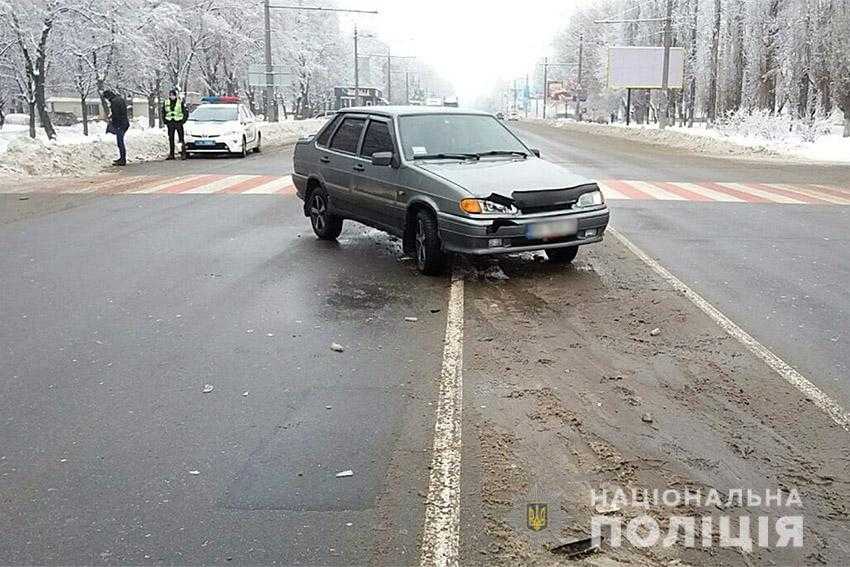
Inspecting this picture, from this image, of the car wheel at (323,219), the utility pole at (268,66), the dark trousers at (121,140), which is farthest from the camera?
the utility pole at (268,66)

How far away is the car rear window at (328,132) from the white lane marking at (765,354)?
4.17m

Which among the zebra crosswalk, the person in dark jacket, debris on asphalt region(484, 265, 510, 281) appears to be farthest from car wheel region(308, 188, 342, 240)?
the person in dark jacket

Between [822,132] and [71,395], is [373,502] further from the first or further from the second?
[822,132]

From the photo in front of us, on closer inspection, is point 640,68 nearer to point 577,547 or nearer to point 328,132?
point 328,132

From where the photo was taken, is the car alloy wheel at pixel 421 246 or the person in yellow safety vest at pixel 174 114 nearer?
the car alloy wheel at pixel 421 246

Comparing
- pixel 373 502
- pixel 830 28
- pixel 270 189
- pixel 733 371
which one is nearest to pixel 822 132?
pixel 830 28

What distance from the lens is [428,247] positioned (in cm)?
831

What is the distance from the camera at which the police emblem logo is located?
11.6ft

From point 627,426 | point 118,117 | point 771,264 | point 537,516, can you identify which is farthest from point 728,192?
point 118,117

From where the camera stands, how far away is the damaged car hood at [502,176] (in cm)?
808

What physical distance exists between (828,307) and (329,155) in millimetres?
5813

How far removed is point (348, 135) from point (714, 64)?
49.9 m

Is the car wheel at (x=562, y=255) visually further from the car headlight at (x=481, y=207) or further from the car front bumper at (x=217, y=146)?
the car front bumper at (x=217, y=146)

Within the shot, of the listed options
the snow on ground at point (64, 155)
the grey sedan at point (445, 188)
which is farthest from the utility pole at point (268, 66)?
the grey sedan at point (445, 188)
